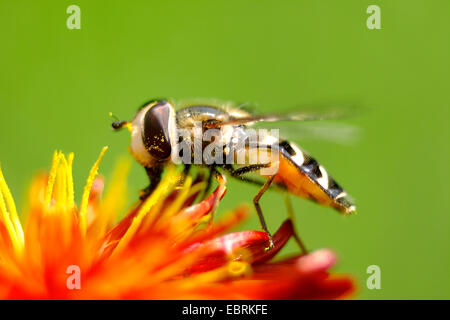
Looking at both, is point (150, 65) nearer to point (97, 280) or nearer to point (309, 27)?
point (309, 27)

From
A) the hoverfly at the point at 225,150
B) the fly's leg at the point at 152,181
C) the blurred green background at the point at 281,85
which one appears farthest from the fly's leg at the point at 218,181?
the blurred green background at the point at 281,85

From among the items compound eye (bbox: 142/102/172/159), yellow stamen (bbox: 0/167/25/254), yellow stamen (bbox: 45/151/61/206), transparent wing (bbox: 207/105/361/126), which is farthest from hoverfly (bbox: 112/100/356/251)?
yellow stamen (bbox: 0/167/25/254)

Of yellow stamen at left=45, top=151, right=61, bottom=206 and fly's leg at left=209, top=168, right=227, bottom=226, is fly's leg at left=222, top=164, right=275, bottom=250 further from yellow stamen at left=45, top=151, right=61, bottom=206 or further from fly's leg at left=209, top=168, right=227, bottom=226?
yellow stamen at left=45, top=151, right=61, bottom=206

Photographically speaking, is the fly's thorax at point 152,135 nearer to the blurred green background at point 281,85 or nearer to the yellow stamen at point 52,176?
the yellow stamen at point 52,176
